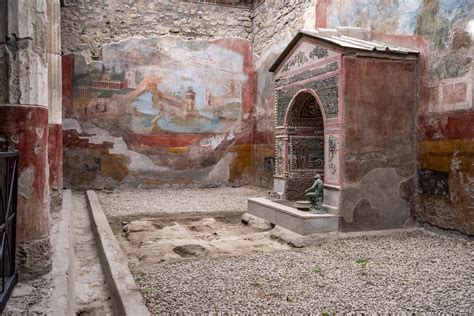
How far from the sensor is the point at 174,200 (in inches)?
348

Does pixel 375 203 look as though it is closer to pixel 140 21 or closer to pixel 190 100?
pixel 190 100

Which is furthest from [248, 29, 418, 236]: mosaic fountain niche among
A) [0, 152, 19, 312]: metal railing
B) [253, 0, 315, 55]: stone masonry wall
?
[253, 0, 315, 55]: stone masonry wall

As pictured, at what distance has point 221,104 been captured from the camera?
11180mm

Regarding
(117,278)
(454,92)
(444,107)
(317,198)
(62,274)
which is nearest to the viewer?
(62,274)

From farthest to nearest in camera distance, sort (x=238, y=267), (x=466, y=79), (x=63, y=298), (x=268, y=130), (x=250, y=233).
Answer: (x=268, y=130) < (x=250, y=233) < (x=466, y=79) < (x=238, y=267) < (x=63, y=298)

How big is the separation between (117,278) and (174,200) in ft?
17.8

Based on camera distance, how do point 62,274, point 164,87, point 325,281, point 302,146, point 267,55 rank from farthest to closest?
1. point 164,87
2. point 267,55
3. point 302,146
4. point 325,281
5. point 62,274

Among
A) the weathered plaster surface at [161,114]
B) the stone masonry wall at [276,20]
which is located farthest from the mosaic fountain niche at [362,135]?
the weathered plaster surface at [161,114]

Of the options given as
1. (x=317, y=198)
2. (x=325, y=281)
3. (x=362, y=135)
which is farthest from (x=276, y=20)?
(x=325, y=281)

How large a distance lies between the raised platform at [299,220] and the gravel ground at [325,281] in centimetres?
36

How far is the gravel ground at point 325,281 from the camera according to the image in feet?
9.89

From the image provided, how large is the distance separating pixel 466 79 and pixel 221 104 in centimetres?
700

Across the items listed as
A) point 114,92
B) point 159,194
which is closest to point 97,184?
point 159,194

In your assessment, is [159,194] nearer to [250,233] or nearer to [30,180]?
[250,233]
